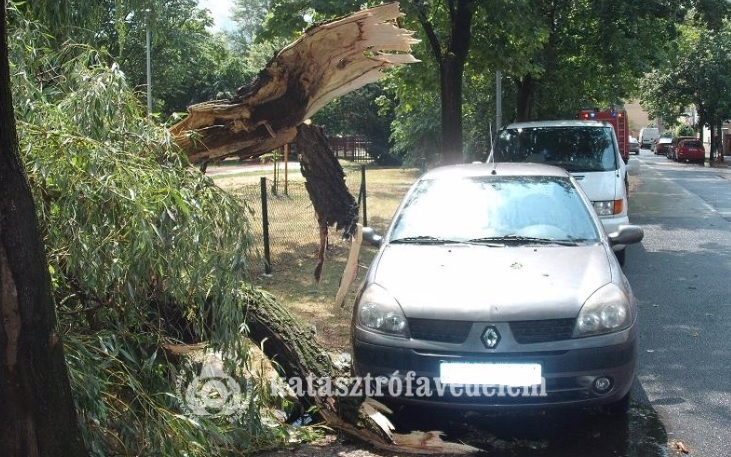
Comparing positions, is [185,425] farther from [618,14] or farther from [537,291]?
[618,14]

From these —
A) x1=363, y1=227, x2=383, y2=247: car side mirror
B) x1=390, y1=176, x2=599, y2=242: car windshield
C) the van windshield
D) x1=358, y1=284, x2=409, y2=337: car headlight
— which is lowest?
x1=358, y1=284, x2=409, y2=337: car headlight

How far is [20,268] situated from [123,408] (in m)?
1.11

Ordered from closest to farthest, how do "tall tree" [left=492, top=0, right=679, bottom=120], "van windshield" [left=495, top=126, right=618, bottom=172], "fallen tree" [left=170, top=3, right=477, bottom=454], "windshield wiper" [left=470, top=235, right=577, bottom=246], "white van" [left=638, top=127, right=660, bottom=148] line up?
"windshield wiper" [left=470, top=235, right=577, bottom=246]
"fallen tree" [left=170, top=3, right=477, bottom=454]
"van windshield" [left=495, top=126, right=618, bottom=172]
"tall tree" [left=492, top=0, right=679, bottom=120]
"white van" [left=638, top=127, right=660, bottom=148]

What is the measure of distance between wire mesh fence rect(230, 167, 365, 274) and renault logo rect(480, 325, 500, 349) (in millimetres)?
5281

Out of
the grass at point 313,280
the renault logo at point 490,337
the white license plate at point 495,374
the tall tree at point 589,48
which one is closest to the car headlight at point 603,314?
the white license plate at point 495,374

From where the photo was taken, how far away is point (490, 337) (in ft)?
14.7

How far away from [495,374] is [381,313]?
76 cm

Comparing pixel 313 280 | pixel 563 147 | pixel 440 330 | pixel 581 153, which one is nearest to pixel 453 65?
pixel 563 147

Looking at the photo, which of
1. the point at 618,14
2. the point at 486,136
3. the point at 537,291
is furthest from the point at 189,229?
the point at 486,136

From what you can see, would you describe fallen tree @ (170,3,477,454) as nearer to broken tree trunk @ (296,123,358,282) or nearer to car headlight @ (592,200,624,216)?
broken tree trunk @ (296,123,358,282)

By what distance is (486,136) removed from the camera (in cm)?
2994

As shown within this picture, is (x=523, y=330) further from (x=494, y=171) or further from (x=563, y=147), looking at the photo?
(x=563, y=147)

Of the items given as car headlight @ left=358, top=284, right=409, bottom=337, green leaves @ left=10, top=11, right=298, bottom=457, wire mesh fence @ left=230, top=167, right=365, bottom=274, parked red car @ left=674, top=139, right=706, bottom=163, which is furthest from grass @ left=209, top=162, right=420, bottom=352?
parked red car @ left=674, top=139, right=706, bottom=163

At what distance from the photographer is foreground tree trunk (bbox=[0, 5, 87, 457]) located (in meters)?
3.26
